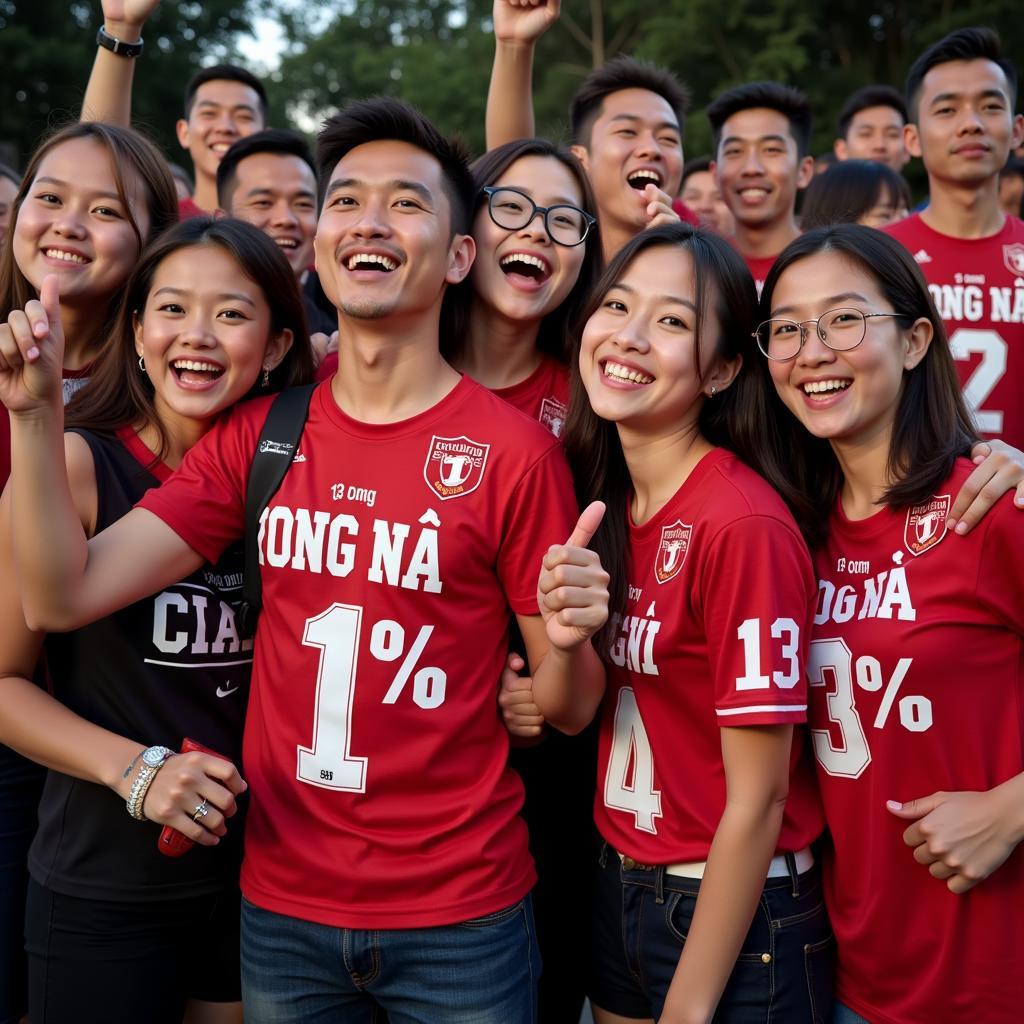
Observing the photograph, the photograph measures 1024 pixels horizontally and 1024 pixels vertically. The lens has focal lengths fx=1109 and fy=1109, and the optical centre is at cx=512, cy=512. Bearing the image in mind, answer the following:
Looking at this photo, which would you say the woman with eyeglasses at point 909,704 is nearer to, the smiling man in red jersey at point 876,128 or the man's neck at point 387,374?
the man's neck at point 387,374

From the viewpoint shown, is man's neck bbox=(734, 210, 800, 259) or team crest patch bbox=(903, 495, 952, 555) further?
man's neck bbox=(734, 210, 800, 259)

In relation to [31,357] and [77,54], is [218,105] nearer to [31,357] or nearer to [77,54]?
[31,357]

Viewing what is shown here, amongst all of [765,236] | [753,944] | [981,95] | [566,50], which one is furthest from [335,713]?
[566,50]

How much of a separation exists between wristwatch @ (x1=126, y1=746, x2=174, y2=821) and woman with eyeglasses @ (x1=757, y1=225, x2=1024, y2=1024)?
1.61 m

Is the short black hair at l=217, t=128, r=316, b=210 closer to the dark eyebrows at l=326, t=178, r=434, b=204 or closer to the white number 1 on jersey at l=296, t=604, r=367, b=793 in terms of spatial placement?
the dark eyebrows at l=326, t=178, r=434, b=204

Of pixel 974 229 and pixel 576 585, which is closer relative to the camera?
pixel 576 585

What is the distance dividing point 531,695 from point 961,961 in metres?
1.18

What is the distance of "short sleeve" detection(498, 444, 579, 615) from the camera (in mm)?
2773

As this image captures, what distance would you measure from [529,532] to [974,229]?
10.8 ft

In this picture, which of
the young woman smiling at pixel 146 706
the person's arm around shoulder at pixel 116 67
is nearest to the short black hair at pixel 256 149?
the person's arm around shoulder at pixel 116 67

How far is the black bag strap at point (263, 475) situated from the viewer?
112 inches

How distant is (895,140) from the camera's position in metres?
8.46

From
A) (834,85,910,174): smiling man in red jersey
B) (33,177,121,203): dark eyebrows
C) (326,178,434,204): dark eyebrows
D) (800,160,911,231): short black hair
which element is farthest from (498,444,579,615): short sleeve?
(834,85,910,174): smiling man in red jersey

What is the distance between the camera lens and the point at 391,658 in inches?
107
